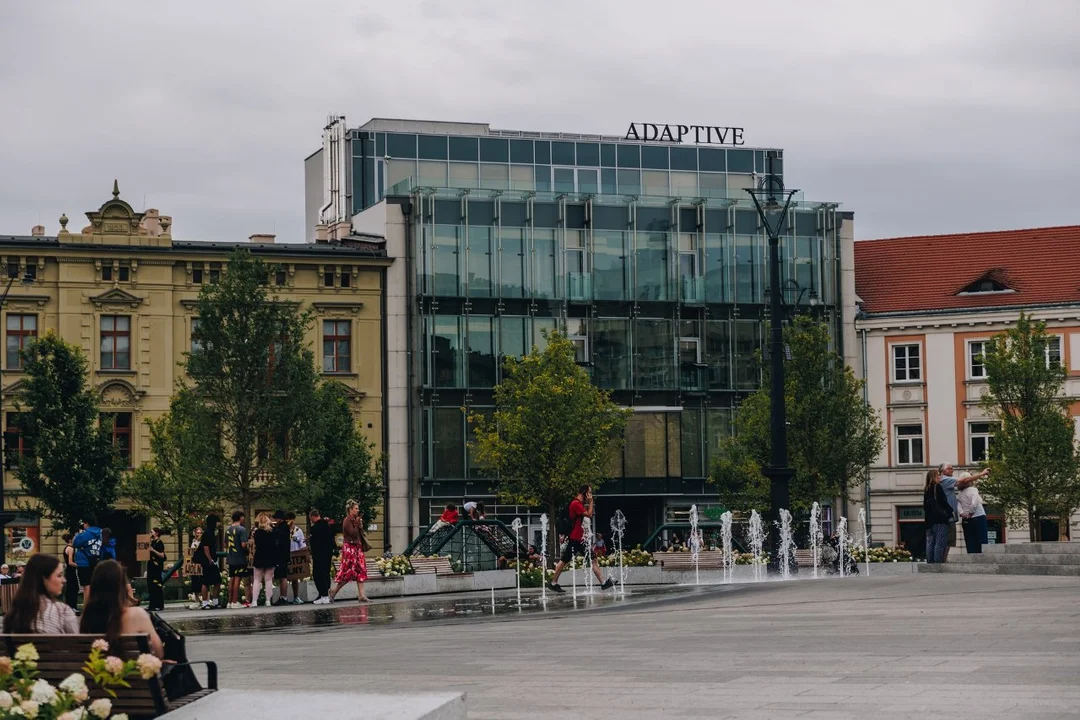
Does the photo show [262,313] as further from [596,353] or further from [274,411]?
[596,353]

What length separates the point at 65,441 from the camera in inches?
1906

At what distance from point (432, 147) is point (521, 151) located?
11.9ft

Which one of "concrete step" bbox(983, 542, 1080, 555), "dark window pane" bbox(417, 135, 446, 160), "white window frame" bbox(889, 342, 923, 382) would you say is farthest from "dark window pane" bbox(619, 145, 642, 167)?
"concrete step" bbox(983, 542, 1080, 555)

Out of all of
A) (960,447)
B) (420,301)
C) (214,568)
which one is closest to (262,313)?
(214,568)

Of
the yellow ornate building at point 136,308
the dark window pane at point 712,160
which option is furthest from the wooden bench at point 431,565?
the dark window pane at point 712,160

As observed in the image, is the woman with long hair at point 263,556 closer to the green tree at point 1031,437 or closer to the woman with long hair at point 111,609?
the woman with long hair at point 111,609

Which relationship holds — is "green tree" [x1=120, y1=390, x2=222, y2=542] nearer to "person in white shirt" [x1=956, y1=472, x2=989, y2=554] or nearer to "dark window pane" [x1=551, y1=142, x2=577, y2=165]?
"person in white shirt" [x1=956, y1=472, x2=989, y2=554]

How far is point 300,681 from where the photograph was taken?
43.3 feet

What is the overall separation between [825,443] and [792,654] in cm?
4234

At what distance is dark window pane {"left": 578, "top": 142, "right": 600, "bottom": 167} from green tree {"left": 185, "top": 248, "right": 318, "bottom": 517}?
109 feet

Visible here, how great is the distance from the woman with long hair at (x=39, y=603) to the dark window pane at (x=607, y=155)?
214 ft

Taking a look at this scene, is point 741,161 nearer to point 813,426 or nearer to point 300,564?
point 813,426

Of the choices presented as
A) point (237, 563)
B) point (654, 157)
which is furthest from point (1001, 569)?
point (654, 157)

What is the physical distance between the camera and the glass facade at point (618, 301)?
2432 inches
